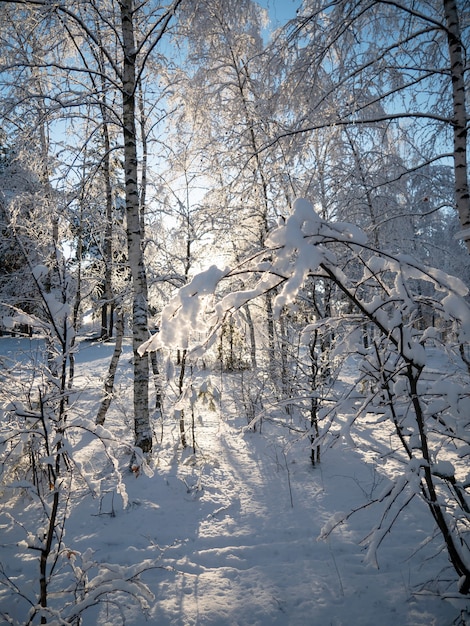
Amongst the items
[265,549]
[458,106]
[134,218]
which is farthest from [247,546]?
[458,106]

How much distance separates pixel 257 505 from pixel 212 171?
6.34 meters

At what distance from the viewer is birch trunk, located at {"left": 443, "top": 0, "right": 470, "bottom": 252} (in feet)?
9.34

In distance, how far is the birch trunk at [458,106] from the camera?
2.85 meters

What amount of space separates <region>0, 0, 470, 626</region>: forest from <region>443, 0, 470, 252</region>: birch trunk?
17 millimetres

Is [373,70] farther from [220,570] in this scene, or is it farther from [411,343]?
[220,570]

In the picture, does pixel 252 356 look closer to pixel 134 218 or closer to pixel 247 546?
pixel 134 218

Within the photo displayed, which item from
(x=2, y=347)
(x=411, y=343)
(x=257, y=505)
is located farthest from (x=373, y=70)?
(x=2, y=347)

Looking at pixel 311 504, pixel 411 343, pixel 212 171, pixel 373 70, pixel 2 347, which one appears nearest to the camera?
pixel 411 343

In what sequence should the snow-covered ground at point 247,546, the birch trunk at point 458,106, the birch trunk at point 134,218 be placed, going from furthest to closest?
the birch trunk at point 134,218, the birch trunk at point 458,106, the snow-covered ground at point 247,546

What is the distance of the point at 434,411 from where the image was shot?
1543mm

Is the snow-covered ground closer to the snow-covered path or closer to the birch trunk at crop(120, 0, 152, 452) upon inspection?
the snow-covered path

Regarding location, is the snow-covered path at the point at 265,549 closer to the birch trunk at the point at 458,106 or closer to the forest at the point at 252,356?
the forest at the point at 252,356

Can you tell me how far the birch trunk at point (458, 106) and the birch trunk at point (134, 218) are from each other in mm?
3721

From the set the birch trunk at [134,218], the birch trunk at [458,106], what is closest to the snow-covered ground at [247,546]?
the birch trunk at [134,218]
